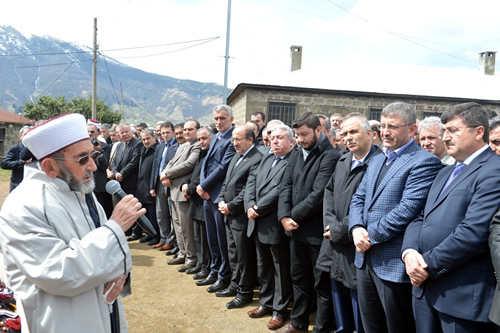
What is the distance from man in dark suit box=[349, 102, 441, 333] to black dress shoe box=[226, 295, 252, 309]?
2.01 m

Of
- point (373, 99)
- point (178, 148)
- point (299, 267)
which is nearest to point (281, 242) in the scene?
point (299, 267)

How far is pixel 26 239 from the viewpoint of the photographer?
6.03 feet

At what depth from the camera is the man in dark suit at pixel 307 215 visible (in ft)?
12.8

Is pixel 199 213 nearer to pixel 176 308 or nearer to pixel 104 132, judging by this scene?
pixel 176 308

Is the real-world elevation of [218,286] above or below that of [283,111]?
below

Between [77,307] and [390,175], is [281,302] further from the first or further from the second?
[77,307]

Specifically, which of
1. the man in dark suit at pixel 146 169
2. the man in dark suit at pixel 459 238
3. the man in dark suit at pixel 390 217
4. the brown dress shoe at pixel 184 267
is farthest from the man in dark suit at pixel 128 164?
the man in dark suit at pixel 459 238

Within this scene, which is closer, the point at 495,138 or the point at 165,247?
the point at 495,138

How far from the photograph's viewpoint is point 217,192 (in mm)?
5590

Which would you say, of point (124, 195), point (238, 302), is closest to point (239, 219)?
point (238, 302)

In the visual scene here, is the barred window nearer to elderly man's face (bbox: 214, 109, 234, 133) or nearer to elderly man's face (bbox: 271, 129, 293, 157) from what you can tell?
elderly man's face (bbox: 214, 109, 234, 133)

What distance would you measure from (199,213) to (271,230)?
1928 mm

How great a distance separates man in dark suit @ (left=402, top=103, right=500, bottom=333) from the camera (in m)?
Answer: 2.33

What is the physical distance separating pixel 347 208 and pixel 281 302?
153 centimetres
